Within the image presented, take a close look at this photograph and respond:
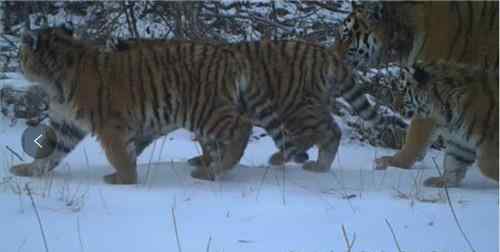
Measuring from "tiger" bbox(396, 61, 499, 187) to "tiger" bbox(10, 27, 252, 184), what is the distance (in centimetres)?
109

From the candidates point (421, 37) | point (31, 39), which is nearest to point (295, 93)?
point (421, 37)

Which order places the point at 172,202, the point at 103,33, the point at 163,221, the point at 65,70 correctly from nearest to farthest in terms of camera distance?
the point at 163,221 < the point at 172,202 < the point at 65,70 < the point at 103,33

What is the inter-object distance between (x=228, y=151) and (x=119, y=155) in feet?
2.21

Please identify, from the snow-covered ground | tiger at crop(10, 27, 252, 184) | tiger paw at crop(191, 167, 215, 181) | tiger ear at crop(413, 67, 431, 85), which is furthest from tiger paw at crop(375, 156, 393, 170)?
tiger paw at crop(191, 167, 215, 181)

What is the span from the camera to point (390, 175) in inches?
218

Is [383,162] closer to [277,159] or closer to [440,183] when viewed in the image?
[277,159]

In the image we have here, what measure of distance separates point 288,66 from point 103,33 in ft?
12.6

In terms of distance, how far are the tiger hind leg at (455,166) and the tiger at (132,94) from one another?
120cm

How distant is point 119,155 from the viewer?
203 inches

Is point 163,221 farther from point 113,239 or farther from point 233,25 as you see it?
point 233,25

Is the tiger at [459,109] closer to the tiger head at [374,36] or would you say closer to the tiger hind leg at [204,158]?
the tiger head at [374,36]

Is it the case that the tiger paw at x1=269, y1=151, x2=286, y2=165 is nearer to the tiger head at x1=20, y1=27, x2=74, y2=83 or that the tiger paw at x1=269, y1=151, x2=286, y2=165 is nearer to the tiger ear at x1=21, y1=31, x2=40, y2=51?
the tiger head at x1=20, y1=27, x2=74, y2=83

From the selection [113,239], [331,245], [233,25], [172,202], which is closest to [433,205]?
[331,245]

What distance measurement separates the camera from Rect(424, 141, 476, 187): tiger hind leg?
5297mm
